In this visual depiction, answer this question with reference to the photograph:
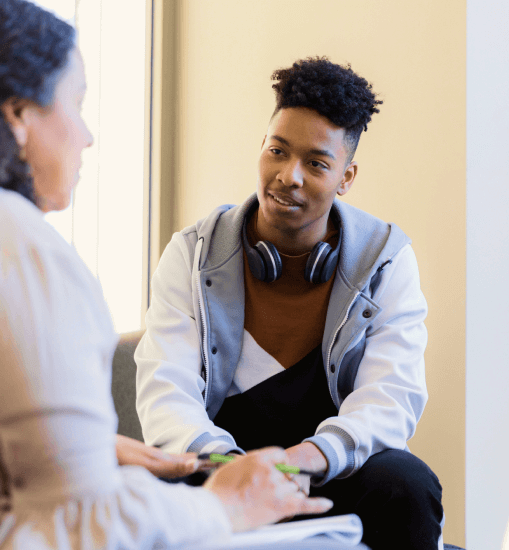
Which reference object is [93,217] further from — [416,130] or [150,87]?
[416,130]

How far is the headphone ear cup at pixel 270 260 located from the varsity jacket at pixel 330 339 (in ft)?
0.24

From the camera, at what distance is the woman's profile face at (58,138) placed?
60cm

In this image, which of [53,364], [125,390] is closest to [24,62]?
[53,364]

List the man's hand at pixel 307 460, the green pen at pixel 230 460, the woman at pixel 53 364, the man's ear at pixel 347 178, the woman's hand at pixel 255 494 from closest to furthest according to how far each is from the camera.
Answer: the woman at pixel 53 364, the woman's hand at pixel 255 494, the green pen at pixel 230 460, the man's hand at pixel 307 460, the man's ear at pixel 347 178

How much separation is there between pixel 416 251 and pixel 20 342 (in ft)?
4.83

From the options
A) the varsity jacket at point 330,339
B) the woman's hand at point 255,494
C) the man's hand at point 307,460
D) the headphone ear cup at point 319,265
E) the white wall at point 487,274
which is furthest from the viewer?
the white wall at point 487,274

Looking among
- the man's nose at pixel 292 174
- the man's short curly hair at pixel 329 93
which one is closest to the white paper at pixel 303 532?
the man's nose at pixel 292 174

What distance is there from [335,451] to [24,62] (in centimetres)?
89

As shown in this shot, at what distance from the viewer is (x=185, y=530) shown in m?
0.54

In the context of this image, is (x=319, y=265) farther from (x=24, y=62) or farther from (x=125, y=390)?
(x=24, y=62)

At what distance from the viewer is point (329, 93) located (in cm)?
147

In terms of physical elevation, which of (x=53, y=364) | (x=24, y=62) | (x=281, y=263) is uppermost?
(x=24, y=62)

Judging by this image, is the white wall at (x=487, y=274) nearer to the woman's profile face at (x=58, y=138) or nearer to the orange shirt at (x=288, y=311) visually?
the orange shirt at (x=288, y=311)

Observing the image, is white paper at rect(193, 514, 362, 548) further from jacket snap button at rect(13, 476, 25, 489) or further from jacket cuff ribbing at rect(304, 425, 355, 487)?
jacket cuff ribbing at rect(304, 425, 355, 487)
